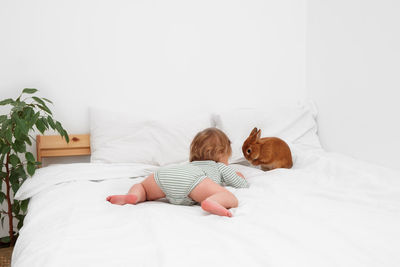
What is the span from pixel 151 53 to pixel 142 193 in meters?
1.18

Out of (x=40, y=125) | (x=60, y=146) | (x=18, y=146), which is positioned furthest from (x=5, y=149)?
(x=60, y=146)

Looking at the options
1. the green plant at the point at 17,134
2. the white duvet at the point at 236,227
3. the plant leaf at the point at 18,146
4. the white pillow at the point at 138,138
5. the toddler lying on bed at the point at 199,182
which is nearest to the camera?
the white duvet at the point at 236,227

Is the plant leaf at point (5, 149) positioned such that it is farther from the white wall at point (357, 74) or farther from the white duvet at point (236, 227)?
the white wall at point (357, 74)

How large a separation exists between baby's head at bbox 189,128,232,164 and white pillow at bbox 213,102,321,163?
537mm

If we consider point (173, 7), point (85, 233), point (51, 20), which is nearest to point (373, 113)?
point (173, 7)

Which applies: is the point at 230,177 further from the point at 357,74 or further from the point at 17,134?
the point at 357,74

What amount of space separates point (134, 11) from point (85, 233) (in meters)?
1.62

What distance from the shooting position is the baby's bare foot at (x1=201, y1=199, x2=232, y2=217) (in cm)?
104

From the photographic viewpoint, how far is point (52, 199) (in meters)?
1.30

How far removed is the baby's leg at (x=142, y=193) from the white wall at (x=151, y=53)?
952 millimetres

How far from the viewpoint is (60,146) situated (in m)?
1.99

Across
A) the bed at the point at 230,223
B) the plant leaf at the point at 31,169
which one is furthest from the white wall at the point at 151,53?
the bed at the point at 230,223

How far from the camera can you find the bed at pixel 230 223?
2.49ft

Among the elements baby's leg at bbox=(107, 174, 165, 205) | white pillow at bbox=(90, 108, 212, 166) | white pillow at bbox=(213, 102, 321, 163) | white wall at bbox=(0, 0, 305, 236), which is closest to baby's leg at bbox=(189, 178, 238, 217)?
baby's leg at bbox=(107, 174, 165, 205)
